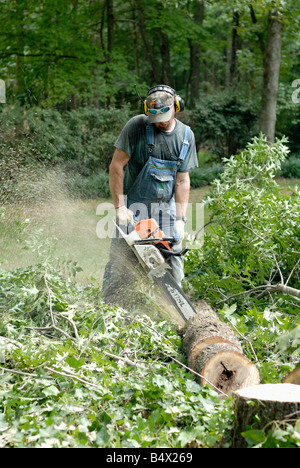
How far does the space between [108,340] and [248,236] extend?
1816 mm

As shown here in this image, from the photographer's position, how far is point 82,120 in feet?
39.3

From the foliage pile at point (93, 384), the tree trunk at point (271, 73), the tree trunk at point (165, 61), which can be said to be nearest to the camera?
the foliage pile at point (93, 384)

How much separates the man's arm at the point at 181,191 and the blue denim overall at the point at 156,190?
0.16 ft

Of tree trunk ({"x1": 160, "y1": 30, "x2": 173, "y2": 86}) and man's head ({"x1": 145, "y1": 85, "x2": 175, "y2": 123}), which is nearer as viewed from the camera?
man's head ({"x1": 145, "y1": 85, "x2": 175, "y2": 123})

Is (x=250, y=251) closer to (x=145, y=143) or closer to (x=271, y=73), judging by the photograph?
(x=145, y=143)

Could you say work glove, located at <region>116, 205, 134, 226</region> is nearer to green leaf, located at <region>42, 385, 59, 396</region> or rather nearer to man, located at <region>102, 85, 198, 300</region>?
man, located at <region>102, 85, 198, 300</region>

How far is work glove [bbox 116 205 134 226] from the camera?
4.23 m

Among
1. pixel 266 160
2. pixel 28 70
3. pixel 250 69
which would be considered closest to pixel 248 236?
pixel 266 160

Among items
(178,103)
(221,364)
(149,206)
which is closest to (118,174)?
(149,206)

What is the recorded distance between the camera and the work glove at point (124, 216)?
167 inches

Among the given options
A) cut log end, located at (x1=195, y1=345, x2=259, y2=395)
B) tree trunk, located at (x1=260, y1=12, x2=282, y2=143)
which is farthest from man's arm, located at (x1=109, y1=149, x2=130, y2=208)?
tree trunk, located at (x1=260, y1=12, x2=282, y2=143)

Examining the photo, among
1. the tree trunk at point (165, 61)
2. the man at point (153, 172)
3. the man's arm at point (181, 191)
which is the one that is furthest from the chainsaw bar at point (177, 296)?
the tree trunk at point (165, 61)

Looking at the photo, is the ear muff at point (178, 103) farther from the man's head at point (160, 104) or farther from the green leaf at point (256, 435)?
the green leaf at point (256, 435)

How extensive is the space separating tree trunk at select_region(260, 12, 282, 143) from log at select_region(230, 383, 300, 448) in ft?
33.4
